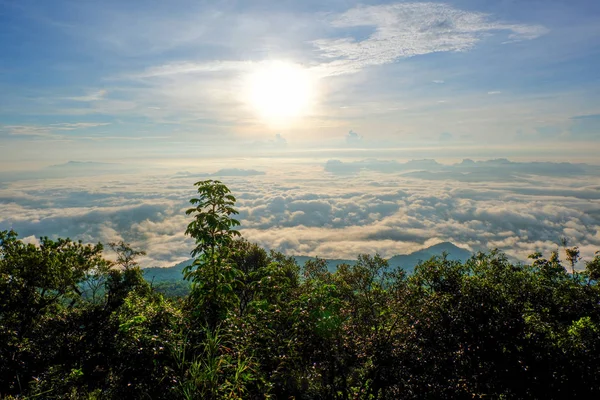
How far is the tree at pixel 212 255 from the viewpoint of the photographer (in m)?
9.23

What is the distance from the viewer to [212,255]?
31.0 feet

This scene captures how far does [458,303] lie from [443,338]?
4.60ft

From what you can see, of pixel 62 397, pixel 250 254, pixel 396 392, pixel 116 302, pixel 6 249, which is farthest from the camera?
pixel 250 254

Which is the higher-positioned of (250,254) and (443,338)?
(443,338)

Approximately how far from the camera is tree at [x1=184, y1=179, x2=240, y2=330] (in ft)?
30.3

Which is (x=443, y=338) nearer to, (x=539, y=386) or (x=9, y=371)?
(x=539, y=386)

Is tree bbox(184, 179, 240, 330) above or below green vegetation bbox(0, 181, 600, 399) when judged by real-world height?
above

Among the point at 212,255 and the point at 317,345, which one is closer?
the point at 317,345

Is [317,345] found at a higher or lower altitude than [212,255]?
lower

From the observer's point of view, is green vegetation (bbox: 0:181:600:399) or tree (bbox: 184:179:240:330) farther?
tree (bbox: 184:179:240:330)

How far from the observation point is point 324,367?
891 cm

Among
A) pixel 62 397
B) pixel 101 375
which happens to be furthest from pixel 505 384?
pixel 101 375

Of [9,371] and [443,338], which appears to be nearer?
[443,338]

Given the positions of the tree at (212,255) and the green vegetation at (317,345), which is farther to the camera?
the tree at (212,255)
